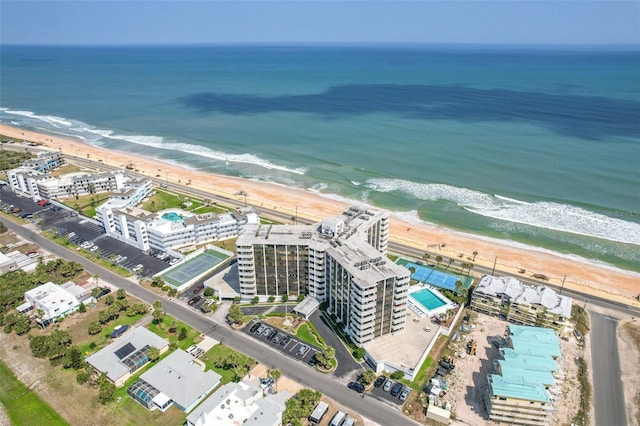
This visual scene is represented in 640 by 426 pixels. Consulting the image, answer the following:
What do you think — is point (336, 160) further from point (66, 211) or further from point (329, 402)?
point (329, 402)

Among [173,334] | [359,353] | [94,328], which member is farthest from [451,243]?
[94,328]

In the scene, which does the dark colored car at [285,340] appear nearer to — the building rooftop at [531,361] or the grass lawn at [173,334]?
the grass lawn at [173,334]

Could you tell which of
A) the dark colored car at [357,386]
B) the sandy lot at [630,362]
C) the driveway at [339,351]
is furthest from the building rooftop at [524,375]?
the driveway at [339,351]

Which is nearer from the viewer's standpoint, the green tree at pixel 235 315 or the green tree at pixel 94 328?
the green tree at pixel 94 328

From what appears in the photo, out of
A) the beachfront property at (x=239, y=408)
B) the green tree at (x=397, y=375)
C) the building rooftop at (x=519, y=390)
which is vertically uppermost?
the building rooftop at (x=519, y=390)

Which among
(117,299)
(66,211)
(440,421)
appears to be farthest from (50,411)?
(66,211)

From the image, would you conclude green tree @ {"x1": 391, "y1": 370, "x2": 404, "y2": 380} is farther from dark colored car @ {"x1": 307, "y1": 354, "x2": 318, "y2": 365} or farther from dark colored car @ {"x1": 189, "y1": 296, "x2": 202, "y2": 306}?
dark colored car @ {"x1": 189, "y1": 296, "x2": 202, "y2": 306}

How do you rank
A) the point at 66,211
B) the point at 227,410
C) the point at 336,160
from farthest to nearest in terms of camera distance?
the point at 336,160 → the point at 66,211 → the point at 227,410

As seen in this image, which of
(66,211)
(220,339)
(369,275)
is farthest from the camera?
(66,211)
